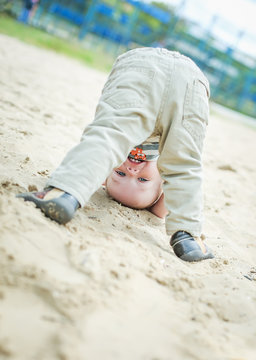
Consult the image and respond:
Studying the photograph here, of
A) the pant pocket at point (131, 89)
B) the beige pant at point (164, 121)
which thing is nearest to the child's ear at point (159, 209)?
the beige pant at point (164, 121)

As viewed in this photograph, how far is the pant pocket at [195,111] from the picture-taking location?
1367 mm

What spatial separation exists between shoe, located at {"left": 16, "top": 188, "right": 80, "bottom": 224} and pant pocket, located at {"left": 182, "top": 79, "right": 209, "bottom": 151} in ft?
1.78

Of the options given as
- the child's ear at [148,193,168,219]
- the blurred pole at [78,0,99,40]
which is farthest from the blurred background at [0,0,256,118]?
the child's ear at [148,193,168,219]

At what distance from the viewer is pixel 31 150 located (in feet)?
6.15

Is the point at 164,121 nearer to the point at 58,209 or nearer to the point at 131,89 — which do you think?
the point at 131,89

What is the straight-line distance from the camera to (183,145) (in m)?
1.38

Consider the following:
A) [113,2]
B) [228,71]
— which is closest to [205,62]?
[228,71]

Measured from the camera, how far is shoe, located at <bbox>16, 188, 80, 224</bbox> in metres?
1.12

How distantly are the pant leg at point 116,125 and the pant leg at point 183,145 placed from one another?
0.06m

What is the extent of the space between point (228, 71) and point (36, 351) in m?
14.8

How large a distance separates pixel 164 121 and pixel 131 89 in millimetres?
177

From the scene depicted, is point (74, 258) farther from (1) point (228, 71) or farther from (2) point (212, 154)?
(1) point (228, 71)

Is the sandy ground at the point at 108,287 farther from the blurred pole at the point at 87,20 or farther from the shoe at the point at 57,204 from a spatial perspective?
the blurred pole at the point at 87,20

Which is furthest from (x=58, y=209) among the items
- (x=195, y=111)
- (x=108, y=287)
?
(x=195, y=111)
